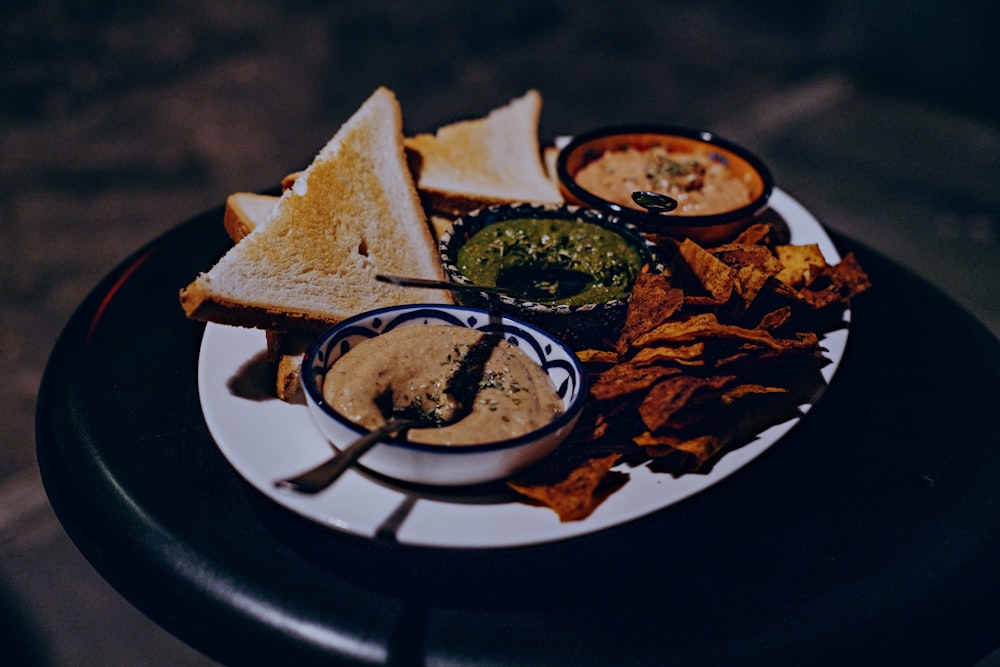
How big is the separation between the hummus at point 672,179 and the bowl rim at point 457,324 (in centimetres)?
89

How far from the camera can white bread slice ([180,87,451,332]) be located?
1831 mm

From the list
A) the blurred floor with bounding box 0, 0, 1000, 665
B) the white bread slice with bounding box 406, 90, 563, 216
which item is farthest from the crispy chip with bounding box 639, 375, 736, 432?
the blurred floor with bounding box 0, 0, 1000, 665

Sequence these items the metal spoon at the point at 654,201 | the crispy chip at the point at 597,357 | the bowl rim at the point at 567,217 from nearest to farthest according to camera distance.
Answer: the crispy chip at the point at 597,357
the bowl rim at the point at 567,217
the metal spoon at the point at 654,201

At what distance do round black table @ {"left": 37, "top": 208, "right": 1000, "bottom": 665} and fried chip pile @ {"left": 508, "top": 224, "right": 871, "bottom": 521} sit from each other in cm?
11

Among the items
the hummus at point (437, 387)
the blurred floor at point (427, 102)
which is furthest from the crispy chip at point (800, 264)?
the blurred floor at point (427, 102)

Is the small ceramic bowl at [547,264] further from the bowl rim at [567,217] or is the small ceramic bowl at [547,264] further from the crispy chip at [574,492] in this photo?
the crispy chip at [574,492]

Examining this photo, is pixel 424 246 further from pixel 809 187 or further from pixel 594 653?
pixel 809 187

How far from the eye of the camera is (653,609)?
1.48 m

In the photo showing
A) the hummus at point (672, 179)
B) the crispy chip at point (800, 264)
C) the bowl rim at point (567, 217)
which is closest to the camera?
the bowl rim at point (567, 217)

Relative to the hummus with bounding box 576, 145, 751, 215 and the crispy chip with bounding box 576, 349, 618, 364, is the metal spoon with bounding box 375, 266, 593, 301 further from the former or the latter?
the hummus with bounding box 576, 145, 751, 215

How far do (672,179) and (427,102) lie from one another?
346 centimetres

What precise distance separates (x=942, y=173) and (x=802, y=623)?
17.5 ft

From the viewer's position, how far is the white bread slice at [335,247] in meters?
1.83

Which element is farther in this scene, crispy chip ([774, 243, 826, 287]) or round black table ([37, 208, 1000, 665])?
crispy chip ([774, 243, 826, 287])
